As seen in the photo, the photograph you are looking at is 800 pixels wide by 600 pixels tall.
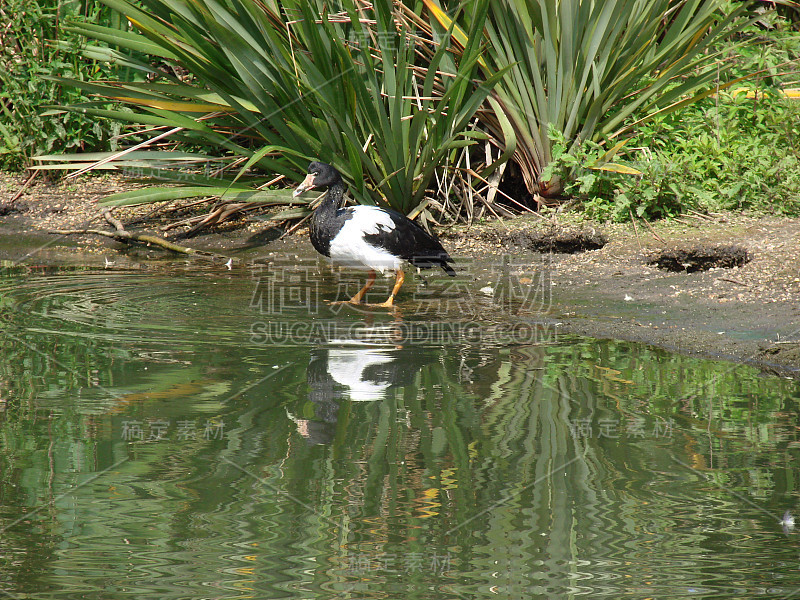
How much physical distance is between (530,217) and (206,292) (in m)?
2.66

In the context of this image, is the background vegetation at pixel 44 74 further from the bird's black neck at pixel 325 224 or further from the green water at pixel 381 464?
the green water at pixel 381 464

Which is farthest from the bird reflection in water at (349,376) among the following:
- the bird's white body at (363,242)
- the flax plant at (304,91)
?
the flax plant at (304,91)

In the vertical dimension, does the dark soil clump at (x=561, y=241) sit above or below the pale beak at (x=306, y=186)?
below

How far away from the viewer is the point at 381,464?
2.92 meters

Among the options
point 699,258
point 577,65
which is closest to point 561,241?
point 699,258

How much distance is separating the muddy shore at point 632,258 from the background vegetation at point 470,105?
0.99ft

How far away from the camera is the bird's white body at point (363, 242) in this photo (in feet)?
17.9

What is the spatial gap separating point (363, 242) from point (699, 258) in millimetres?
2180

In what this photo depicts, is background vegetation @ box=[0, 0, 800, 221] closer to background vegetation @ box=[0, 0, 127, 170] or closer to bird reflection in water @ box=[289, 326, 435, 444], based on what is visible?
background vegetation @ box=[0, 0, 127, 170]

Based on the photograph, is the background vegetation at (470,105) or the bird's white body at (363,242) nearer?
the bird's white body at (363,242)

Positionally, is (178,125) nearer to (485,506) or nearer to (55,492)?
(55,492)

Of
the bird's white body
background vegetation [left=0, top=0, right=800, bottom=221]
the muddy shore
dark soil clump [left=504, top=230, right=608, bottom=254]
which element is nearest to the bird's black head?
the bird's white body

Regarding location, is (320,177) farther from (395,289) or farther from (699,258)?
(699,258)

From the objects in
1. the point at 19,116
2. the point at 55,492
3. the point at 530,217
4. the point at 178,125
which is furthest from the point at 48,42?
the point at 55,492
